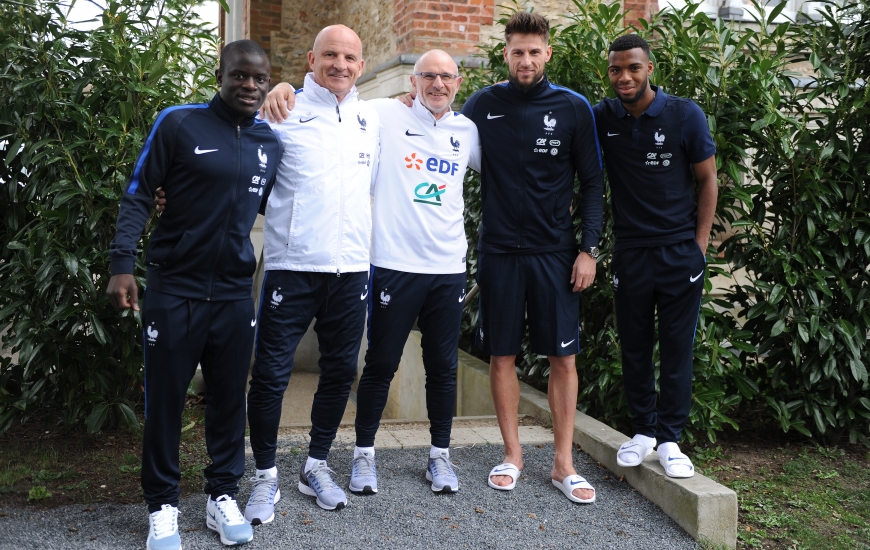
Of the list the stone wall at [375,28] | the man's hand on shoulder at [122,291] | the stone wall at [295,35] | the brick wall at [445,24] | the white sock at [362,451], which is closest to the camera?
the man's hand on shoulder at [122,291]

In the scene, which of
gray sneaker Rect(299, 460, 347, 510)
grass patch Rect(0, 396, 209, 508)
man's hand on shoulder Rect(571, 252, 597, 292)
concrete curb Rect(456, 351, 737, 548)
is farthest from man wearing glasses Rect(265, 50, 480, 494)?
grass patch Rect(0, 396, 209, 508)

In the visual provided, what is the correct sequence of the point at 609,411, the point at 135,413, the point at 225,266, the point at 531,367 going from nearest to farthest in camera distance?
the point at 225,266
the point at 135,413
the point at 609,411
the point at 531,367

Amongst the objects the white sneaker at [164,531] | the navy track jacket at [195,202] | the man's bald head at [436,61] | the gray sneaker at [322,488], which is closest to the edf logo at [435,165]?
the man's bald head at [436,61]

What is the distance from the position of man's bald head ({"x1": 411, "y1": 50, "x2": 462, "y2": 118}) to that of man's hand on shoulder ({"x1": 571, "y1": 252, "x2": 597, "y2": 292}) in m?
1.02

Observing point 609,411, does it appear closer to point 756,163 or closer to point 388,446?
point 388,446

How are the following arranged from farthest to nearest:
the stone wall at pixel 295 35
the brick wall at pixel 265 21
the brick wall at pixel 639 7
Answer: the stone wall at pixel 295 35
the brick wall at pixel 265 21
the brick wall at pixel 639 7

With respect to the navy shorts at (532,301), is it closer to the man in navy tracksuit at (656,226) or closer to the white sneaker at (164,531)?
the man in navy tracksuit at (656,226)

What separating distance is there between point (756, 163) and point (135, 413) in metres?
3.97

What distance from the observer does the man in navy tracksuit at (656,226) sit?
13.4ft

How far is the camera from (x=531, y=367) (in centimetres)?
645

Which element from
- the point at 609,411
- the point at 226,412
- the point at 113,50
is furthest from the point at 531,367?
the point at 113,50

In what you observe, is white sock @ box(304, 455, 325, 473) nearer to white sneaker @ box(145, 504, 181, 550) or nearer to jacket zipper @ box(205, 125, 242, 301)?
white sneaker @ box(145, 504, 181, 550)

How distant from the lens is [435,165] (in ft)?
13.5

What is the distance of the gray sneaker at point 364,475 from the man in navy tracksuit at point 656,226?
1267 millimetres
